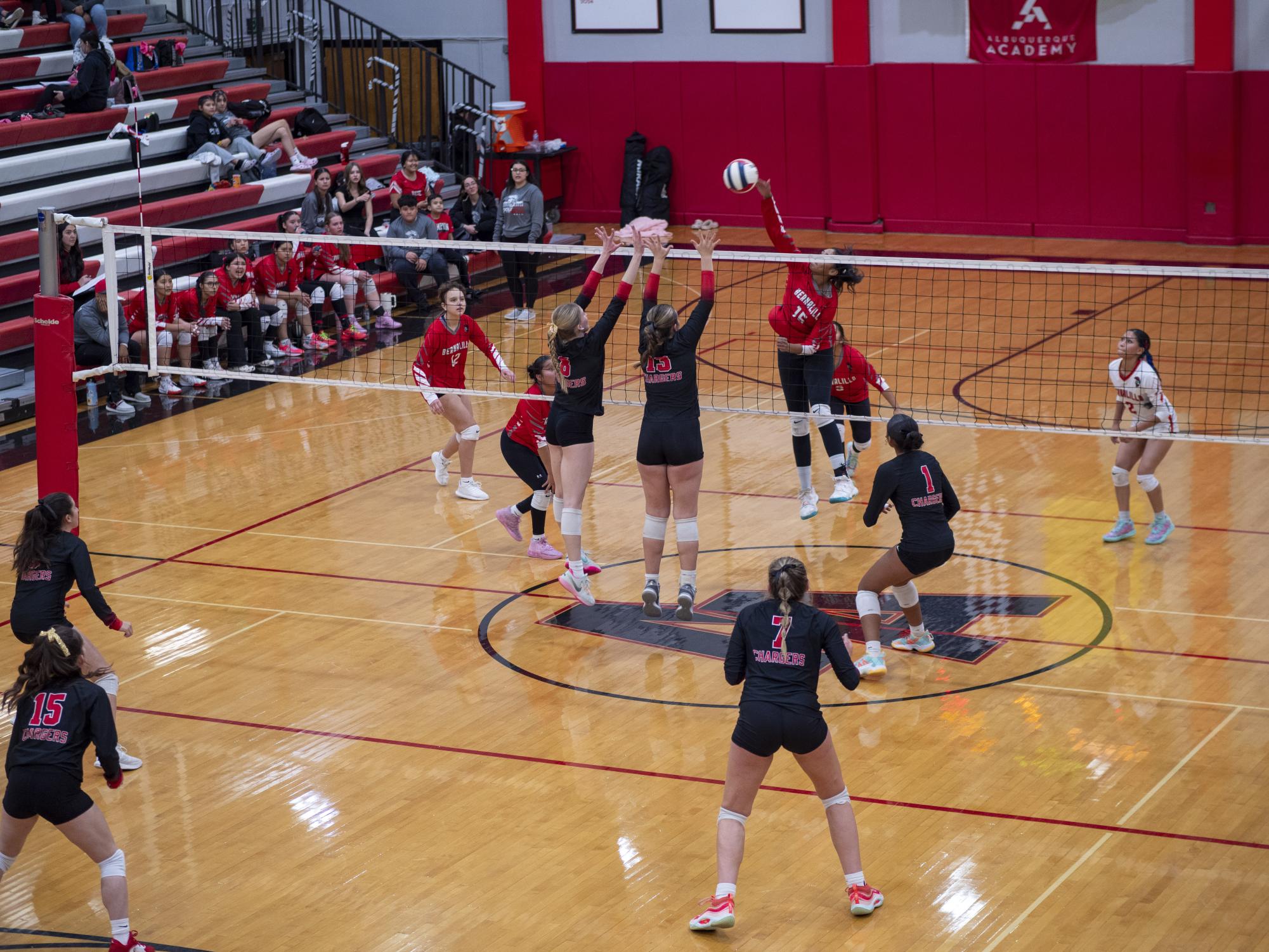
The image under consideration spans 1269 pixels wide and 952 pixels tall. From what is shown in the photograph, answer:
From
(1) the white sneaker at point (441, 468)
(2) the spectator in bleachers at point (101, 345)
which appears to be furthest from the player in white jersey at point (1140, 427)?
(2) the spectator in bleachers at point (101, 345)

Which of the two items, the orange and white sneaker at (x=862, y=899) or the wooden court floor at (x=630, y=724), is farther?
the wooden court floor at (x=630, y=724)

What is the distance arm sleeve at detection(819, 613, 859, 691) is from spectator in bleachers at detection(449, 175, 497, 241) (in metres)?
15.4

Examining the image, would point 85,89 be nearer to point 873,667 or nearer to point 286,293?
point 286,293

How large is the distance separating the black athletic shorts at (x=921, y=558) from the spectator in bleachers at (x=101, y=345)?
362 inches

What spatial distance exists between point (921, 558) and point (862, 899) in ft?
8.74

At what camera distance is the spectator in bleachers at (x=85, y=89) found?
20062mm

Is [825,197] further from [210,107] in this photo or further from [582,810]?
[582,810]

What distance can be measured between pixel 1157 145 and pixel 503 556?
14.0m

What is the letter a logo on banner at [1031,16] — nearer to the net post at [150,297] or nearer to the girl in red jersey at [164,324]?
the girl in red jersey at [164,324]

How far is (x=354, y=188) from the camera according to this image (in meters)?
20.3

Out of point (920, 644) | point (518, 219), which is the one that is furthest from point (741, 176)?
point (518, 219)

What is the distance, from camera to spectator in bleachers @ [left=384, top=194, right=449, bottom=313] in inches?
765

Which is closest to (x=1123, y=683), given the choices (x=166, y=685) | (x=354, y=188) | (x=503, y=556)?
(x=503, y=556)

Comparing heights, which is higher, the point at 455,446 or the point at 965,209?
the point at 965,209
